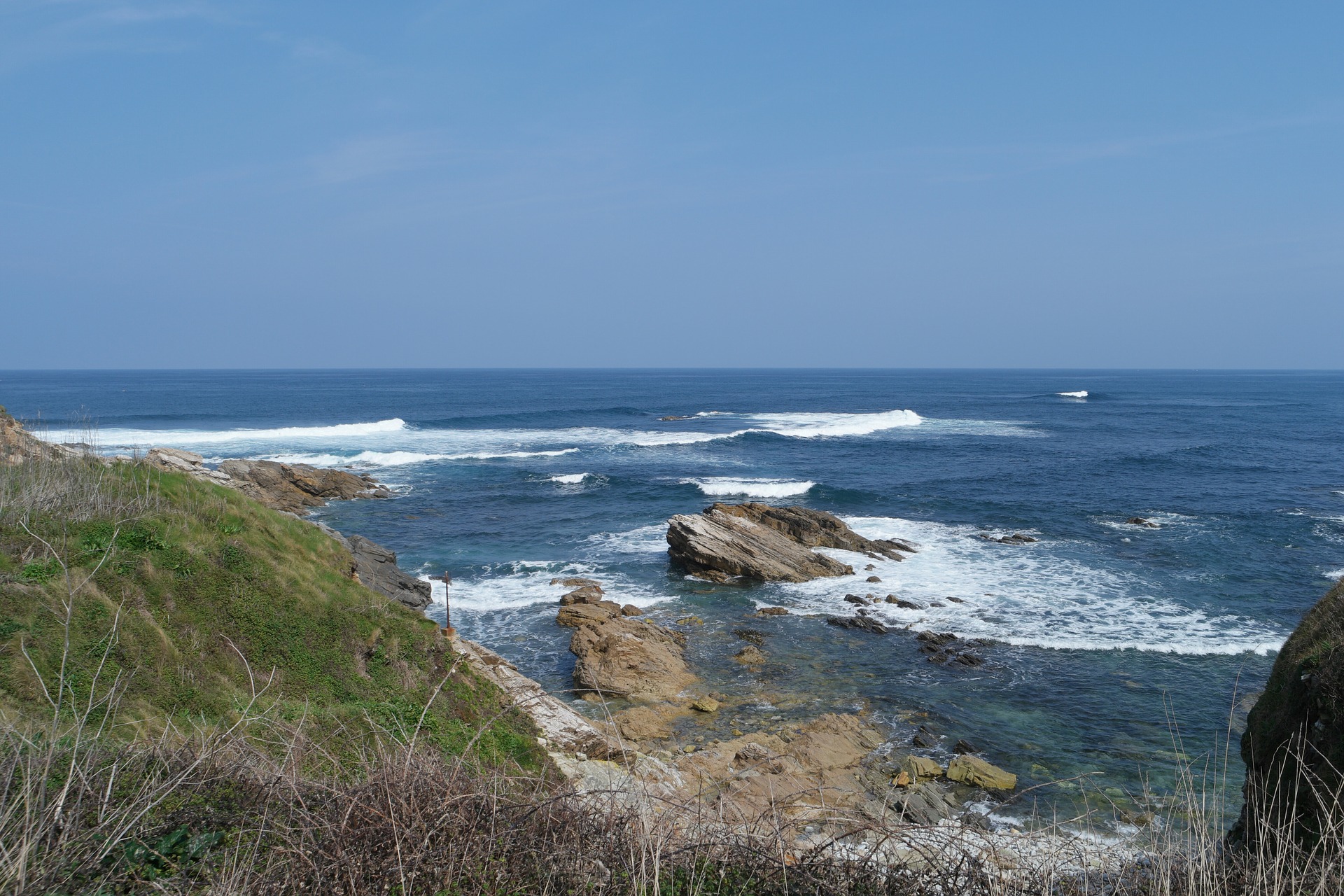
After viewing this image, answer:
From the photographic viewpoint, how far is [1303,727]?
7.59 metres

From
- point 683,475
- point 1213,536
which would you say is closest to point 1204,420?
point 1213,536

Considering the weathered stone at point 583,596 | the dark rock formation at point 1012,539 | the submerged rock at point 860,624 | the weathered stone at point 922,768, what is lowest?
the weathered stone at point 922,768

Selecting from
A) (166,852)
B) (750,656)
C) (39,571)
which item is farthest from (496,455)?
(166,852)

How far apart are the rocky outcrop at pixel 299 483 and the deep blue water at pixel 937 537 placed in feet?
6.30

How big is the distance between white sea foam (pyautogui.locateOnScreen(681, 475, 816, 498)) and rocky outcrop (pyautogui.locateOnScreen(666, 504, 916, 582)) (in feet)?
30.3

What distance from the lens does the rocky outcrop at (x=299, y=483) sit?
36.5 m

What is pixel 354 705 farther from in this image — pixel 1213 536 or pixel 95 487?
pixel 1213 536

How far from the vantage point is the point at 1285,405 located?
9481 cm

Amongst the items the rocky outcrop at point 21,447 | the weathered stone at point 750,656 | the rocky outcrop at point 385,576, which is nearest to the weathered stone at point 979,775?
the weathered stone at point 750,656

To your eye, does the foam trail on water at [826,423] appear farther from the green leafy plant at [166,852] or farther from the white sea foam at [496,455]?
the green leafy plant at [166,852]

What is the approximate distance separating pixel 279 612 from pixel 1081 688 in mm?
16511

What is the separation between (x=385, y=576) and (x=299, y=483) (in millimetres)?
23334

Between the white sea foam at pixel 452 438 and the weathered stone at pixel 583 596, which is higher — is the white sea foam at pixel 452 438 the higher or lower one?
the higher one

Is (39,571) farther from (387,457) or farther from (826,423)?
(826,423)
